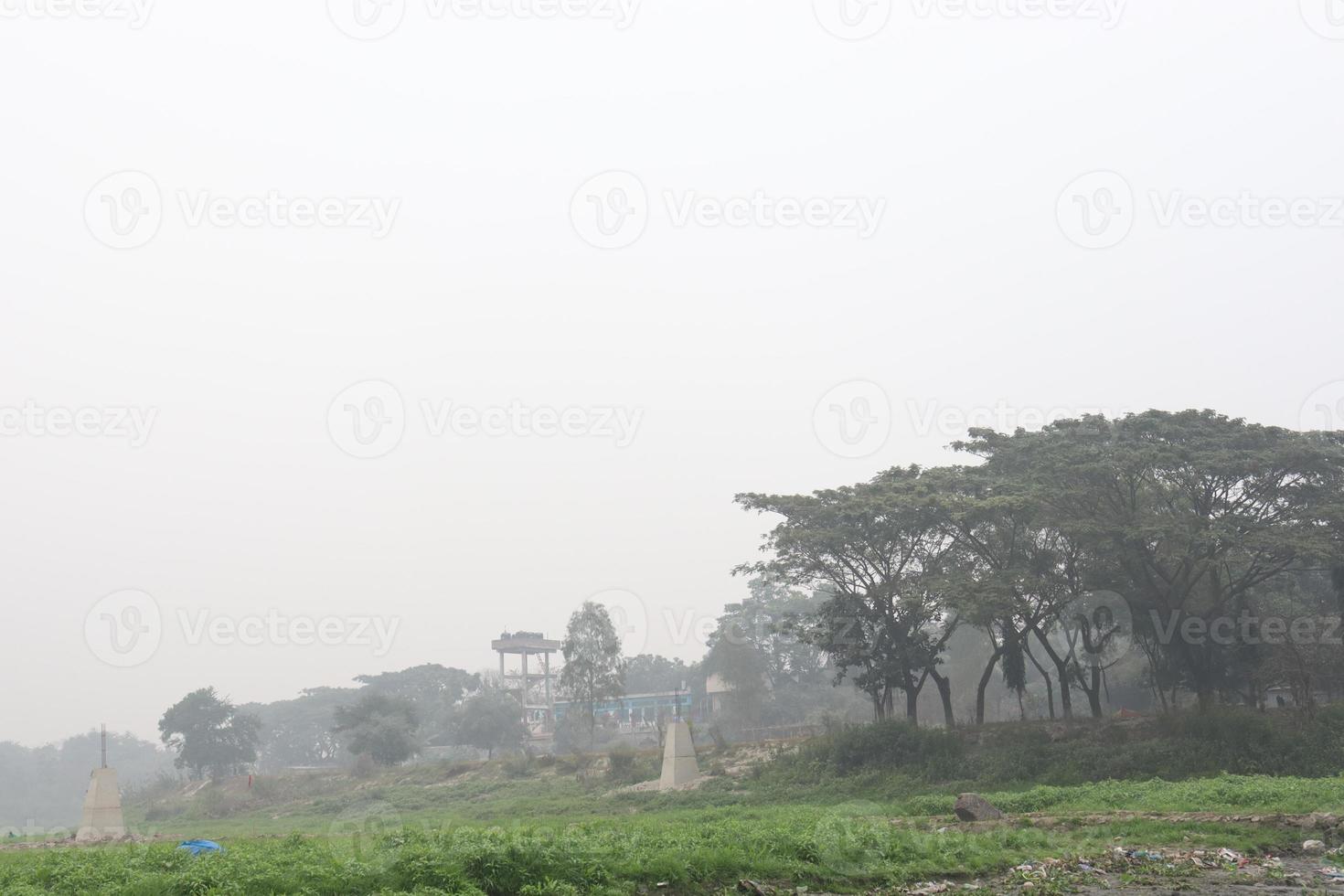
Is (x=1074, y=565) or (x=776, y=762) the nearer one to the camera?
(x=1074, y=565)

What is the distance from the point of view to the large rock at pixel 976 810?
20.6 m

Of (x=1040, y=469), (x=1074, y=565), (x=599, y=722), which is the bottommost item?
(x=599, y=722)

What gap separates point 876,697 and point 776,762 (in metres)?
4.74

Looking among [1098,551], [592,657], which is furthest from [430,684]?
[1098,551]

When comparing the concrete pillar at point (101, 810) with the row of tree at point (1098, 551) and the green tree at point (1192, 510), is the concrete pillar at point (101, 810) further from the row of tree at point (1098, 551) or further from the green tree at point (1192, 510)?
the green tree at point (1192, 510)

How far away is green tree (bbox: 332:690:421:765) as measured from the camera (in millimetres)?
63719

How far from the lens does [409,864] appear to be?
12.1 m

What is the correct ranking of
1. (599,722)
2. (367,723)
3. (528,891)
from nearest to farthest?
(528,891)
(367,723)
(599,722)

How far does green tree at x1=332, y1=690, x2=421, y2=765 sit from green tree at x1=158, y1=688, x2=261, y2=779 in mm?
11402

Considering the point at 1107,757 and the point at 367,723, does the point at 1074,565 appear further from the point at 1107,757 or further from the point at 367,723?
the point at 367,723

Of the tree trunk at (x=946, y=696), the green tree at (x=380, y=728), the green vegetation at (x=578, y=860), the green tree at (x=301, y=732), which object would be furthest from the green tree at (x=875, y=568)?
the green tree at (x=301, y=732)

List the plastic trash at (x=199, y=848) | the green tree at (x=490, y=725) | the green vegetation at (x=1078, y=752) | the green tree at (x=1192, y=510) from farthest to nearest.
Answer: the green tree at (x=490, y=725) < the green tree at (x=1192, y=510) < the green vegetation at (x=1078, y=752) < the plastic trash at (x=199, y=848)

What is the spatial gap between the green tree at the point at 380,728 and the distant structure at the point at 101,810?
2483 cm

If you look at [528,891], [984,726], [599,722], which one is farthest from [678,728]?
[599,722]
